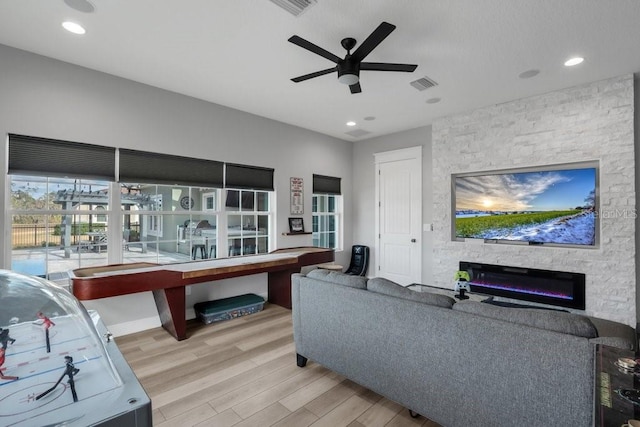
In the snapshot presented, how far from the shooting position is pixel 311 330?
2.55 metres

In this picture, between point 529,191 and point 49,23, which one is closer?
point 49,23

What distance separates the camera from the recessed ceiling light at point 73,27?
2496 mm

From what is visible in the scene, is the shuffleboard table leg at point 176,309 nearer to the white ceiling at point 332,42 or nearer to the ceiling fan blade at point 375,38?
the white ceiling at point 332,42

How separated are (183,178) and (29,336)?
293cm

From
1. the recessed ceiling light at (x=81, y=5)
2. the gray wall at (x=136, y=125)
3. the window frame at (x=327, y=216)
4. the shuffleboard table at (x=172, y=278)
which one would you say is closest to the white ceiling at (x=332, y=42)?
the recessed ceiling light at (x=81, y=5)

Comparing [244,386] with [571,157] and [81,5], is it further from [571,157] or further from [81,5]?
[571,157]

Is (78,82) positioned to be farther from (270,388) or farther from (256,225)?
(270,388)

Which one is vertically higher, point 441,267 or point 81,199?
point 81,199

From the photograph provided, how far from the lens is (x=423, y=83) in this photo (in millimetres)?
3605

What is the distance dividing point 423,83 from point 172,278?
353 cm

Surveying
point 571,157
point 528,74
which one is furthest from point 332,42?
point 571,157

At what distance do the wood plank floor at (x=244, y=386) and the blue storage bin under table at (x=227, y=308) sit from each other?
12.9 inches

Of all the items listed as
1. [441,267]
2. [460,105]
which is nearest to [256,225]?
[441,267]

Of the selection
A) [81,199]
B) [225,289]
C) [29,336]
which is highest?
[81,199]
